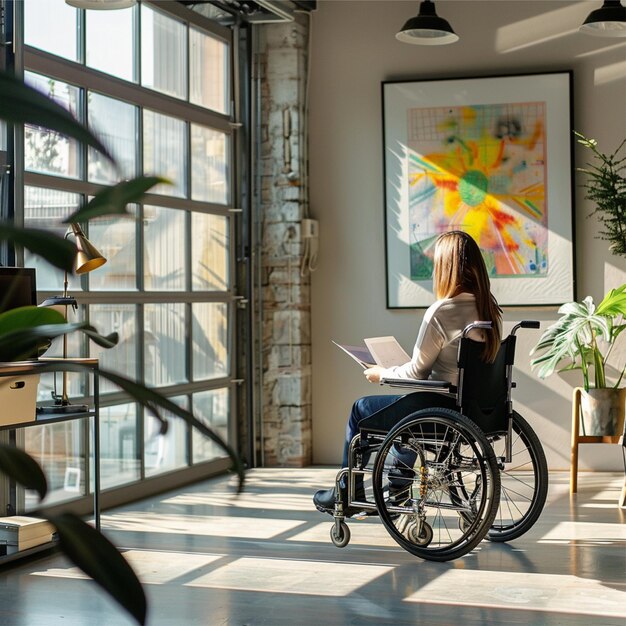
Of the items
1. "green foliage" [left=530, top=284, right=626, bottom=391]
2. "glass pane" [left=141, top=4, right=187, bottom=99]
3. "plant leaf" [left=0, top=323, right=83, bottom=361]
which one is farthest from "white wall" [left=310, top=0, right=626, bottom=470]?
"plant leaf" [left=0, top=323, right=83, bottom=361]

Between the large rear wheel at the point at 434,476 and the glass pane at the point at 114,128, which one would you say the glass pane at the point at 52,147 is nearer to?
the glass pane at the point at 114,128

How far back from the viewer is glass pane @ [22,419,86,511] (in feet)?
14.9

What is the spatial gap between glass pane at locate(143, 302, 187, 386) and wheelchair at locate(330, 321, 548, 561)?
194 cm

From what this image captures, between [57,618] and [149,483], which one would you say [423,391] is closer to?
[57,618]

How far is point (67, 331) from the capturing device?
1.94 ft

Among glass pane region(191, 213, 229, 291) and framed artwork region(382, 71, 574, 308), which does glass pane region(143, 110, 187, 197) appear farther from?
framed artwork region(382, 71, 574, 308)

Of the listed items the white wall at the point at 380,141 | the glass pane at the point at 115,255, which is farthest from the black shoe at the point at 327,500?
the white wall at the point at 380,141

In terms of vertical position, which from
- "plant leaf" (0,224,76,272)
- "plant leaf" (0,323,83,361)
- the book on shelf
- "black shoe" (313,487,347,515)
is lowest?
"black shoe" (313,487,347,515)

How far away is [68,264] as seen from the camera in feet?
1.75

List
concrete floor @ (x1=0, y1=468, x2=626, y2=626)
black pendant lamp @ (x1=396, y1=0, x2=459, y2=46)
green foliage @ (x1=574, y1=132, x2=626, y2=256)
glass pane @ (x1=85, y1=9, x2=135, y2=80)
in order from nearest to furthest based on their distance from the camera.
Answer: concrete floor @ (x1=0, y1=468, x2=626, y2=626), glass pane @ (x1=85, y1=9, x2=135, y2=80), black pendant lamp @ (x1=396, y1=0, x2=459, y2=46), green foliage @ (x1=574, y1=132, x2=626, y2=256)

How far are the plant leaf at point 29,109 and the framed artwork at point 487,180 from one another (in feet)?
19.2

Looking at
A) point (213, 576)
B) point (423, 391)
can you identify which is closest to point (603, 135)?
point (423, 391)

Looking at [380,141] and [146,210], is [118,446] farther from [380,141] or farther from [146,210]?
[380,141]

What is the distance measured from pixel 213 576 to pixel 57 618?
668 millimetres
